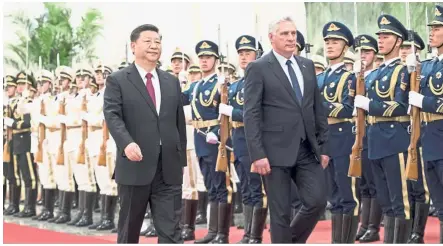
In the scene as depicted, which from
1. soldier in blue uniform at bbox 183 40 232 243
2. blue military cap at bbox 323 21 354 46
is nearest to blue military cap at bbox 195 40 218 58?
soldier in blue uniform at bbox 183 40 232 243

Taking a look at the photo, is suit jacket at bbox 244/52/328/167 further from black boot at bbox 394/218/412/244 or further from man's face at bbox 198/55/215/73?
man's face at bbox 198/55/215/73

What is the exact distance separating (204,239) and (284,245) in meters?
2.84

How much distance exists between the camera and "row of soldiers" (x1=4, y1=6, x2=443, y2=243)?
757 cm

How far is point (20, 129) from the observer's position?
1300 centimetres

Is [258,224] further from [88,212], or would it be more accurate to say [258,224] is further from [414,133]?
[88,212]

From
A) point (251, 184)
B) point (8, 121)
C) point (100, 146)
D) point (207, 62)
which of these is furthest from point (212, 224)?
point (8, 121)

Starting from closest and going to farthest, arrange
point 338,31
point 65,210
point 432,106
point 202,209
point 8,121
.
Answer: point 432,106 < point 338,31 < point 202,209 < point 65,210 < point 8,121

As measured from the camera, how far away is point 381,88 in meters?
7.73

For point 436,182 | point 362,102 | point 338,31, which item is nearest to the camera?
point 436,182

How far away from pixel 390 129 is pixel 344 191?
2.01 ft

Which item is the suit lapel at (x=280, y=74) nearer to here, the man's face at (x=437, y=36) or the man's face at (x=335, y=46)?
the man's face at (x=437, y=36)

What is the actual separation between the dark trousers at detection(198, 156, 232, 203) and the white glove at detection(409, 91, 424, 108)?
2.24 meters

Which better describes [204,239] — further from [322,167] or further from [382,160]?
[322,167]

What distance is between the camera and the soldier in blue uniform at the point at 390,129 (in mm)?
7578
